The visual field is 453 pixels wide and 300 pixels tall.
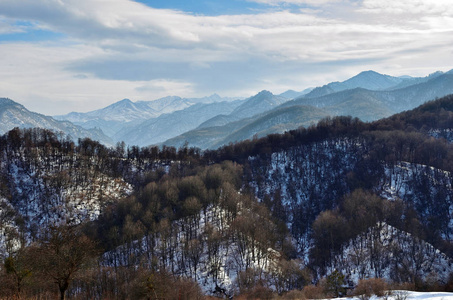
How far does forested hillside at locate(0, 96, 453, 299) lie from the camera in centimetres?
7581

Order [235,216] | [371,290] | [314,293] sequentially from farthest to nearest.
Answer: [235,216], [314,293], [371,290]

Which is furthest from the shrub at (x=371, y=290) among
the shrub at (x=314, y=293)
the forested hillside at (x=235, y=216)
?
the shrub at (x=314, y=293)

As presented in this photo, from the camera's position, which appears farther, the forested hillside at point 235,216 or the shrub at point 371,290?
Result: the forested hillside at point 235,216

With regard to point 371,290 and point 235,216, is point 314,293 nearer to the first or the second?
point 371,290

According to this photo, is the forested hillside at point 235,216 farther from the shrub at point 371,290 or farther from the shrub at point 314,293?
the shrub at point 371,290

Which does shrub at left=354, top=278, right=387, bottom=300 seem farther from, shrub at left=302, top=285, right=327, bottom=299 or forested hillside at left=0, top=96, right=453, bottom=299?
shrub at left=302, top=285, right=327, bottom=299

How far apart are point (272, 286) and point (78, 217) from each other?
8330 cm

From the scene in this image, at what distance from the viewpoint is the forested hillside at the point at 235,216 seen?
75812 mm

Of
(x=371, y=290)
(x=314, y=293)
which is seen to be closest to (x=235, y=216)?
(x=314, y=293)

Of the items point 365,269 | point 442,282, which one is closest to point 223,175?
point 365,269

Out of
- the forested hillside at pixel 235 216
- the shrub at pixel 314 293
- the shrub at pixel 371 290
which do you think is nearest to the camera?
the shrub at pixel 371 290

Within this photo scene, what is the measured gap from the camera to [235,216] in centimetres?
11081

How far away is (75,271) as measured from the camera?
35406 mm

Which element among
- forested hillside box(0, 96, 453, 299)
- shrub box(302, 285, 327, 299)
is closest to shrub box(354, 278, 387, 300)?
forested hillside box(0, 96, 453, 299)
